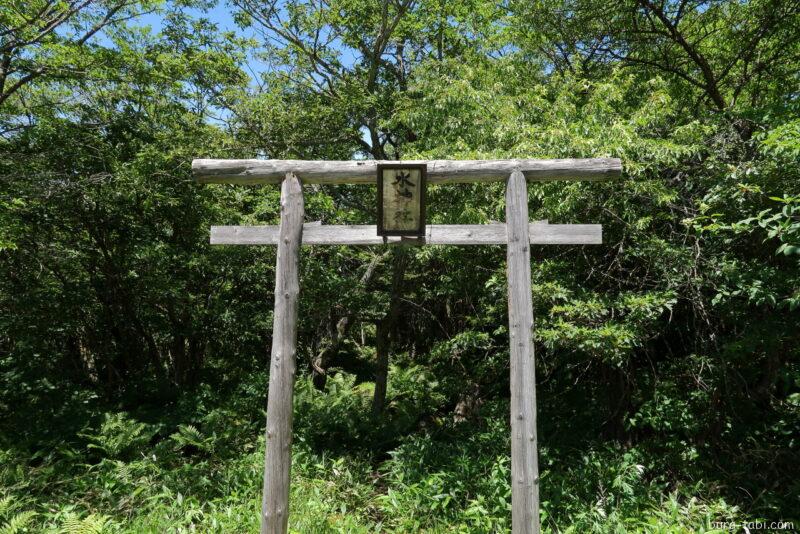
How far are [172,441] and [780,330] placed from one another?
24.2 feet

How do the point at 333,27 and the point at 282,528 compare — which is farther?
the point at 333,27

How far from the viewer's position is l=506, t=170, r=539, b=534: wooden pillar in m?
3.64

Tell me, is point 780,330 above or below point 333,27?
below

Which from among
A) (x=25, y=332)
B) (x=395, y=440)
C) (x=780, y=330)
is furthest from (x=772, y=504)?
(x=25, y=332)

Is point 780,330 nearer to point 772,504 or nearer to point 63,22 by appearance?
point 772,504

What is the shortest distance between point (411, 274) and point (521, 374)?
17.3 ft

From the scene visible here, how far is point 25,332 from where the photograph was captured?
822 cm

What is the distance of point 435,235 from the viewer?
403 cm

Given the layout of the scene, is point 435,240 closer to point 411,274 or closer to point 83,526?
point 83,526

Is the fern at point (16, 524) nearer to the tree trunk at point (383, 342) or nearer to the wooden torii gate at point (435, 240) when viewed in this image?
the wooden torii gate at point (435, 240)

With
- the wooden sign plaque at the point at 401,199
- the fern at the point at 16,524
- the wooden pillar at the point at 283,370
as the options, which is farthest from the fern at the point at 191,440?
the wooden sign plaque at the point at 401,199

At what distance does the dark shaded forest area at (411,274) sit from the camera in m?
5.23

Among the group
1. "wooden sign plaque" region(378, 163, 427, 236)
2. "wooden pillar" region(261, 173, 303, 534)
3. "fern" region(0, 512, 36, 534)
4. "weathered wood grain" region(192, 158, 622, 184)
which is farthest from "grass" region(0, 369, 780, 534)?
"weathered wood grain" region(192, 158, 622, 184)

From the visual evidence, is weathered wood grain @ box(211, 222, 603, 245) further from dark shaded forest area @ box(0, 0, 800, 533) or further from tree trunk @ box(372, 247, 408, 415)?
tree trunk @ box(372, 247, 408, 415)
